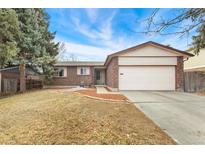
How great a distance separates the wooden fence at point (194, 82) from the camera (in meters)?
14.9

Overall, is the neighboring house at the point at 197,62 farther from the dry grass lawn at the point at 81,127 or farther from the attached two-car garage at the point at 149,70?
the dry grass lawn at the point at 81,127

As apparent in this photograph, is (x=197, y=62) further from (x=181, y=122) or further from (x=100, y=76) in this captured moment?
(x=181, y=122)

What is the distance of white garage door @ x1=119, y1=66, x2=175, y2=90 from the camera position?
14695mm

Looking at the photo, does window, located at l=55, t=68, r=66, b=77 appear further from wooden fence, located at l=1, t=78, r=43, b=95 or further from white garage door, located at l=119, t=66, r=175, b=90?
white garage door, located at l=119, t=66, r=175, b=90

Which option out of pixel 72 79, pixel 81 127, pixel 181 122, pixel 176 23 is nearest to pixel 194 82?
pixel 181 122

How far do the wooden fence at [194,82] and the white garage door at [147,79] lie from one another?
57.2 inches

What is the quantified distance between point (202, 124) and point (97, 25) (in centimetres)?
527

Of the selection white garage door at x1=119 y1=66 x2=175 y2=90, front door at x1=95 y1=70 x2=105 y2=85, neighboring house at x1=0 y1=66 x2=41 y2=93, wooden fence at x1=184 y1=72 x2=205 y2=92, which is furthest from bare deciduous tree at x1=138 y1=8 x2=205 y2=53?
front door at x1=95 y1=70 x2=105 y2=85

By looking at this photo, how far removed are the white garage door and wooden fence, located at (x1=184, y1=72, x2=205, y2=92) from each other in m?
1.45

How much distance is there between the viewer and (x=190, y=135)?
4.61m
